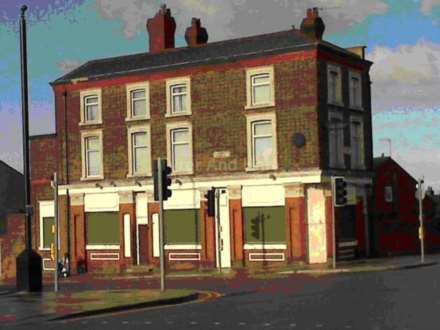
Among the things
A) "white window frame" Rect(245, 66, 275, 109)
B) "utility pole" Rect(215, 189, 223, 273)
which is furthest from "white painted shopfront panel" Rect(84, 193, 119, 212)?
"white window frame" Rect(245, 66, 275, 109)

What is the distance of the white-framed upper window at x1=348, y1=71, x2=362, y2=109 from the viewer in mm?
46719

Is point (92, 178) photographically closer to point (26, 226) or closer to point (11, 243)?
point (11, 243)

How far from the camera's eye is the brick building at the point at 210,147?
43.7 metres

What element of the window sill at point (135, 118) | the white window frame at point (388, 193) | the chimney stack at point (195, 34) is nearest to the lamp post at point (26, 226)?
the window sill at point (135, 118)

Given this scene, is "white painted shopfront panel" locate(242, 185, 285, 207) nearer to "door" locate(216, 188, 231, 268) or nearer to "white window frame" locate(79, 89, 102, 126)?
"door" locate(216, 188, 231, 268)

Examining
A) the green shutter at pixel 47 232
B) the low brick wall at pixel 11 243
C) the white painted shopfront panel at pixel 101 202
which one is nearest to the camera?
the white painted shopfront panel at pixel 101 202

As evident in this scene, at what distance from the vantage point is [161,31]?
52.1 meters

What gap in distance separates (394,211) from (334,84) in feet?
32.3

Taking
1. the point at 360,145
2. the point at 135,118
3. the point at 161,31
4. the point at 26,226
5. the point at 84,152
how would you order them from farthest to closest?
the point at 161,31
the point at 84,152
the point at 135,118
the point at 360,145
the point at 26,226

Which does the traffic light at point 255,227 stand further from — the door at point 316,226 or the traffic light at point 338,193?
the traffic light at point 338,193

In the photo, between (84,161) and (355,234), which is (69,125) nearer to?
A: (84,161)

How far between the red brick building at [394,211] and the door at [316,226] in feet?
19.3

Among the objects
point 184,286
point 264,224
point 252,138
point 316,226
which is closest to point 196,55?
point 252,138

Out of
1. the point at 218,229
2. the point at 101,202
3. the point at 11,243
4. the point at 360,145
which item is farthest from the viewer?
the point at 11,243
